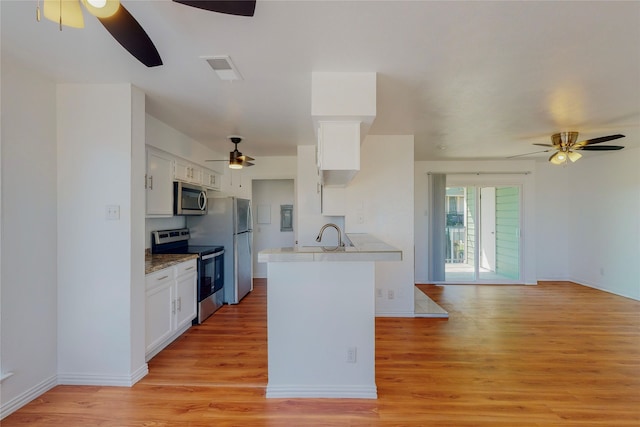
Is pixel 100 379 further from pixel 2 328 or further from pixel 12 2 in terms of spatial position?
pixel 12 2

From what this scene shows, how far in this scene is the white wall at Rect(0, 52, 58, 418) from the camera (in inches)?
73.6

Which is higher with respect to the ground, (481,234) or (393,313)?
(481,234)

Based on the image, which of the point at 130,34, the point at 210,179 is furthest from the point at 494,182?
the point at 130,34

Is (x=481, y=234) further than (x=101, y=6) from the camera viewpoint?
Yes

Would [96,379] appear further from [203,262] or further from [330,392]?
[330,392]

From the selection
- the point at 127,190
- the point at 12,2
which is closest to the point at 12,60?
the point at 12,2

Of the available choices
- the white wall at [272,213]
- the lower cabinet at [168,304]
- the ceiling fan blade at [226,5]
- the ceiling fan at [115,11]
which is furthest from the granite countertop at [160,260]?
the white wall at [272,213]

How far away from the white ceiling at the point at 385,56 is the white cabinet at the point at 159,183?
17.8 inches

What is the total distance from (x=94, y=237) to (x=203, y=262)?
1512 mm

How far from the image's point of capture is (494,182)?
18.1 ft

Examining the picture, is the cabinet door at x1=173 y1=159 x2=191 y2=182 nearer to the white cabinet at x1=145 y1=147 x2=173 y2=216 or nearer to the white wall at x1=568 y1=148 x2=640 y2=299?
the white cabinet at x1=145 y1=147 x2=173 y2=216

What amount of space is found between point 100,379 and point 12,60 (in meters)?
2.26

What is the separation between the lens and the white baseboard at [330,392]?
6.75 ft

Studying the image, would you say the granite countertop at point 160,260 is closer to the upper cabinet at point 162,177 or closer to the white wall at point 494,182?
the upper cabinet at point 162,177
